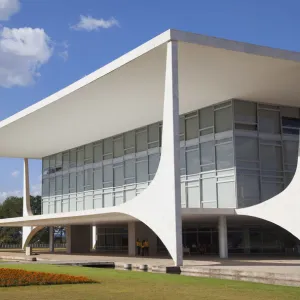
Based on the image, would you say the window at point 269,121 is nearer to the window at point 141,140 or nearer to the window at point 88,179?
the window at point 141,140

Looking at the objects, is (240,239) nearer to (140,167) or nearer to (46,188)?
(140,167)

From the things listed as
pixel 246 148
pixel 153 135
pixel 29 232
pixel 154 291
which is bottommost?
pixel 154 291

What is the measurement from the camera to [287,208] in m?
21.2

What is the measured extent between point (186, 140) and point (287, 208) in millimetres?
8776

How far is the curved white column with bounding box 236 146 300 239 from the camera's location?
2088cm

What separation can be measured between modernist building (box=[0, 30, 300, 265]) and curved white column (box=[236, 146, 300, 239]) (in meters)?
0.04

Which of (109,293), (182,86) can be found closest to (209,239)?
(182,86)

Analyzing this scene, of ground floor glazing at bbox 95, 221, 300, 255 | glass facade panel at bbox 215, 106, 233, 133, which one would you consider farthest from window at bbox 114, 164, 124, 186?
glass facade panel at bbox 215, 106, 233, 133

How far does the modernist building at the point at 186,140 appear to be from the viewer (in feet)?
68.0

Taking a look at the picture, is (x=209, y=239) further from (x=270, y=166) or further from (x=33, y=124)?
(x=33, y=124)

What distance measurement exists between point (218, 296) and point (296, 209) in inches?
420

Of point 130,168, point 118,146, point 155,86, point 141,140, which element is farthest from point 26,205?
point 155,86

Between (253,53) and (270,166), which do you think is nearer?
(253,53)

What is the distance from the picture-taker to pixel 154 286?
13258 mm
